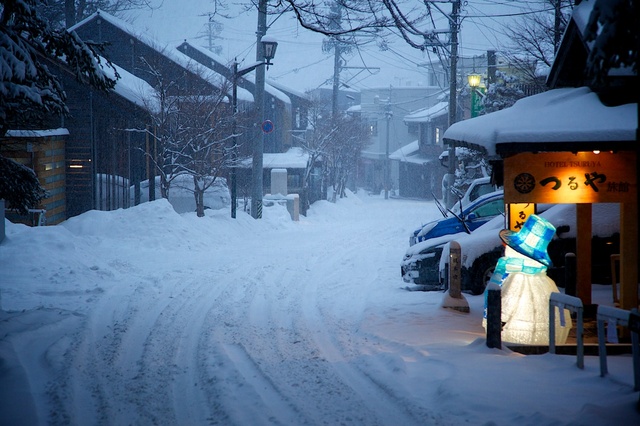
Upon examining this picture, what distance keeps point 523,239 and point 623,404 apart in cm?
277

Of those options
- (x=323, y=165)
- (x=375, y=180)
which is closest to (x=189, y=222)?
(x=323, y=165)

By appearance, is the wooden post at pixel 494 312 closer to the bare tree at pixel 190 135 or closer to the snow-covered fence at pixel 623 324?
the snow-covered fence at pixel 623 324

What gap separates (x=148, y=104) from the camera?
23.2m

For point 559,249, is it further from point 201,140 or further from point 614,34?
point 201,140

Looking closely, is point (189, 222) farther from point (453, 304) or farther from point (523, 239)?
point (523, 239)

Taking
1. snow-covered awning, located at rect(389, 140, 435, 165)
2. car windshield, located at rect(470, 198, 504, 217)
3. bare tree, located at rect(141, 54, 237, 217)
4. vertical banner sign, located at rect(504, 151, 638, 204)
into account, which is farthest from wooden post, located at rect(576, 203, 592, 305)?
snow-covered awning, located at rect(389, 140, 435, 165)

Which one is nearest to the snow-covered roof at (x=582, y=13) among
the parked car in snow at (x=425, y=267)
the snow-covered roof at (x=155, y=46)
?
the parked car in snow at (x=425, y=267)

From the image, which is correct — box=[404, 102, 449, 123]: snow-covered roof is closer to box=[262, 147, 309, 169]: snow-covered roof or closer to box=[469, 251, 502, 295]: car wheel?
box=[262, 147, 309, 169]: snow-covered roof

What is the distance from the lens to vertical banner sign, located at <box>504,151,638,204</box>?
7785 millimetres

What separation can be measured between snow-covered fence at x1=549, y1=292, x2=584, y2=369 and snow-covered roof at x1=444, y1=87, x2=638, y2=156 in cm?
183

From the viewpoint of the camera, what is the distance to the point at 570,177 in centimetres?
801

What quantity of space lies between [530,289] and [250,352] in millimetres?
3509

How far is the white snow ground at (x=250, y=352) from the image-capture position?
5.68 meters

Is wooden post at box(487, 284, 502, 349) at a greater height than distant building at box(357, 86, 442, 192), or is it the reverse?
distant building at box(357, 86, 442, 192)
